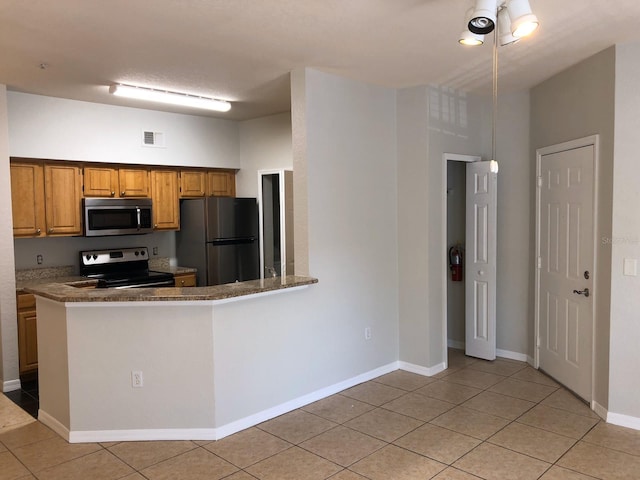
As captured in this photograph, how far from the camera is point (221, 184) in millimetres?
6336

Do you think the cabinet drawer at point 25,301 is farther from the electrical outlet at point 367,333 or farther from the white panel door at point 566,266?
the white panel door at point 566,266

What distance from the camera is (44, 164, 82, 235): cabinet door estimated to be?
16.1 feet

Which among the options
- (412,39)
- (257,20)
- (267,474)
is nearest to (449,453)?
(267,474)

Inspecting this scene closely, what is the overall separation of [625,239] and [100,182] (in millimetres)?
4798

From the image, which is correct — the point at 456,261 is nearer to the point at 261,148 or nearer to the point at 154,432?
the point at 261,148

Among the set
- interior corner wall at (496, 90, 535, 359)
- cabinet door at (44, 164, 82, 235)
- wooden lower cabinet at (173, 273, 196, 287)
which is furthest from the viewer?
wooden lower cabinet at (173, 273, 196, 287)

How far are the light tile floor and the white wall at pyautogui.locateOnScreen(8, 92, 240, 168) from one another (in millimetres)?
2356

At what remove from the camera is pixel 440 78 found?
4457 millimetres

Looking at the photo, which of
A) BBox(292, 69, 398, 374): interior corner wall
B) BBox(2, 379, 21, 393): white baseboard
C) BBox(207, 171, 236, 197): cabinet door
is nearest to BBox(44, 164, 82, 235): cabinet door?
BBox(2, 379, 21, 393): white baseboard

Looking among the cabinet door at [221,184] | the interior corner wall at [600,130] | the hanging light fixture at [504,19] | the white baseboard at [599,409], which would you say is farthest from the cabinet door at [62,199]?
the white baseboard at [599,409]

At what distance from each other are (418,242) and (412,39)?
77.4 inches

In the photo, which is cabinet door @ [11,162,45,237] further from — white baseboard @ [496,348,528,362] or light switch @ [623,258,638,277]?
light switch @ [623,258,638,277]

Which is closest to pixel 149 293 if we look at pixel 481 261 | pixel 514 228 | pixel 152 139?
pixel 152 139

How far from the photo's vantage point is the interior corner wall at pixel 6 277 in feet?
14.5
